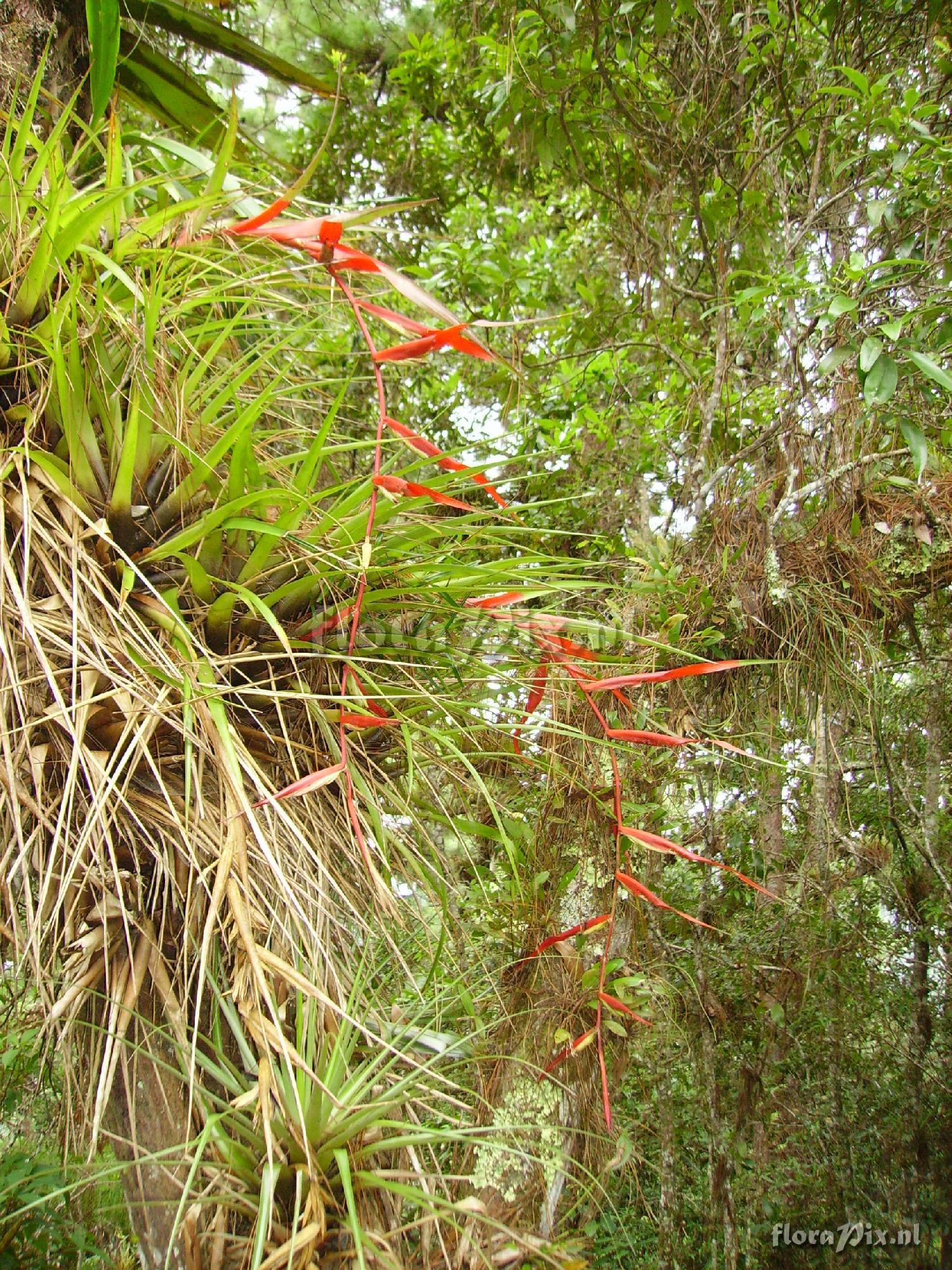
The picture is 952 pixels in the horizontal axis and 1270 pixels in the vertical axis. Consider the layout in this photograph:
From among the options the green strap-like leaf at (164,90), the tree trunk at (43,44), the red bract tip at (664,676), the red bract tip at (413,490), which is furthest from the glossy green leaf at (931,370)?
the tree trunk at (43,44)

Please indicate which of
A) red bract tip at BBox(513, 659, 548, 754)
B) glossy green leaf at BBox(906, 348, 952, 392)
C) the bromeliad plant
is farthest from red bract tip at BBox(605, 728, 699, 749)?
glossy green leaf at BBox(906, 348, 952, 392)

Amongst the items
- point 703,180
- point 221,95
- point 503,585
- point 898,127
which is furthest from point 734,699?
point 221,95

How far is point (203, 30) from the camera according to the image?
3.61ft

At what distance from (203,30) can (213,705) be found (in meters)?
0.97

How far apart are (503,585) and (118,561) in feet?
1.13

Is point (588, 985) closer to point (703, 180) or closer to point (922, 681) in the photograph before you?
point (922, 681)

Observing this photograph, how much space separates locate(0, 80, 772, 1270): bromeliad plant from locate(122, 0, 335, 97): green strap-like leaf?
0.40 m

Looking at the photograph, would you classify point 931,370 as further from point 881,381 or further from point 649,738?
point 649,738

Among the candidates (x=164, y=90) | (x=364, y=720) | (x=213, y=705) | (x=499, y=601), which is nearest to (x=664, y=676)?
(x=499, y=601)

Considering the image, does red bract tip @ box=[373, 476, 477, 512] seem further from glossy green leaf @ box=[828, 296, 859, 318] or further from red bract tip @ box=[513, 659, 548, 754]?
glossy green leaf @ box=[828, 296, 859, 318]

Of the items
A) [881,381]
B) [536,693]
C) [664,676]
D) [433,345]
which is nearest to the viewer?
[433,345]

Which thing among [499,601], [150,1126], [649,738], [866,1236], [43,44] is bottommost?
[866,1236]

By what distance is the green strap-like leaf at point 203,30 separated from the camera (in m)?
1.09

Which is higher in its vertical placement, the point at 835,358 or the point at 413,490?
the point at 835,358
